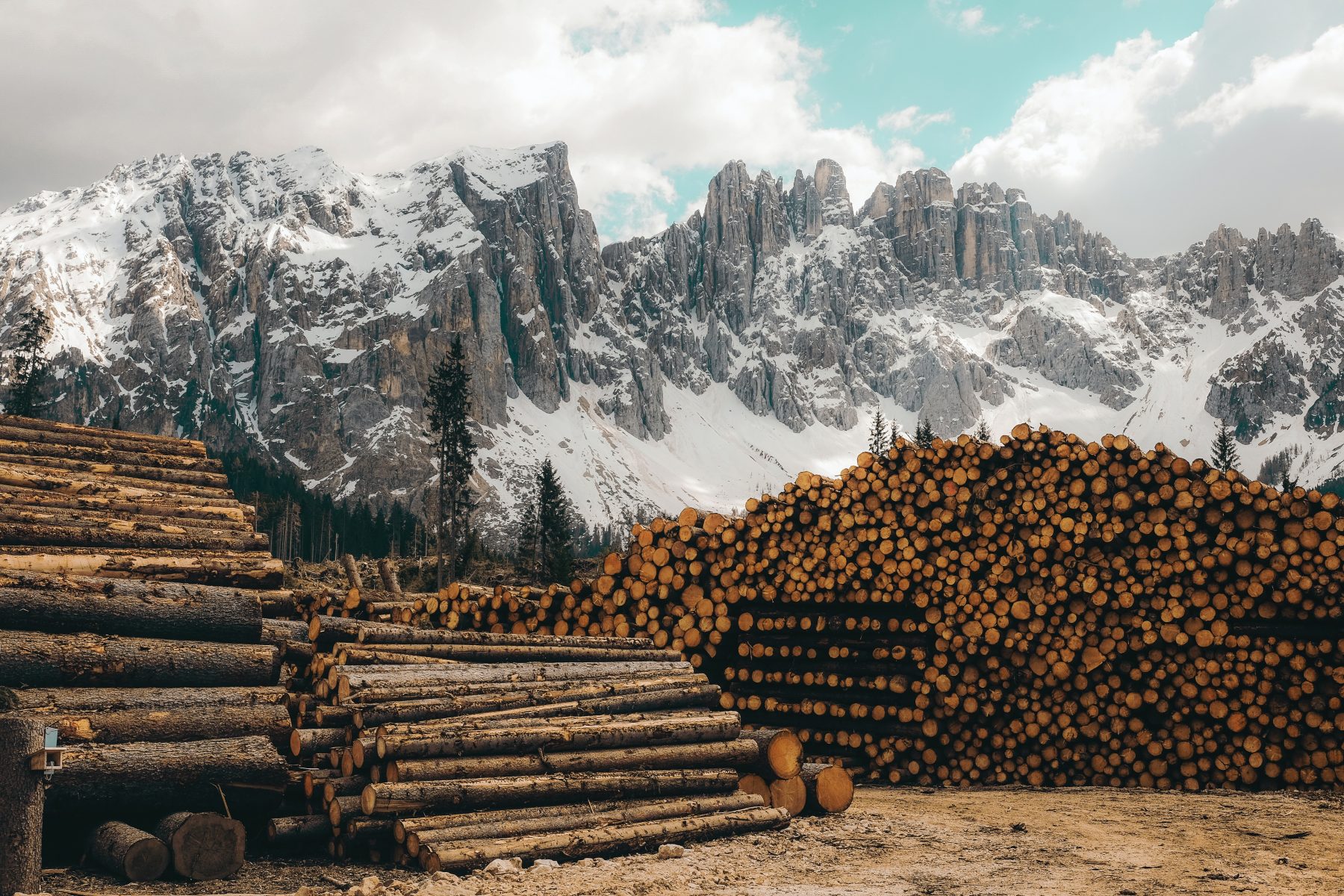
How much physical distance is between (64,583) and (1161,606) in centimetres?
1218

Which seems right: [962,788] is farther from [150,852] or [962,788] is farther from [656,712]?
[150,852]

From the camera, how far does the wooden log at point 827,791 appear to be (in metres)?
9.57

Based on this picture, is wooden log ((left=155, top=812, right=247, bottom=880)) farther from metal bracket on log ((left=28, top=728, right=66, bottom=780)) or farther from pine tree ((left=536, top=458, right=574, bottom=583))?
pine tree ((left=536, top=458, right=574, bottom=583))

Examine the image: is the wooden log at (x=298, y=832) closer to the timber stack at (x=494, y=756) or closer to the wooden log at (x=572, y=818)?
the timber stack at (x=494, y=756)

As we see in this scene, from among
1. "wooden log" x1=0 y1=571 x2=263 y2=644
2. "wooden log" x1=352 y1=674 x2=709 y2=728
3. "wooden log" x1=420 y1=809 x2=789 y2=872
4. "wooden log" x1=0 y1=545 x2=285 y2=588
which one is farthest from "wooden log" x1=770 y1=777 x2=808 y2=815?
"wooden log" x1=0 y1=545 x2=285 y2=588

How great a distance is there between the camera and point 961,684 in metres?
12.1

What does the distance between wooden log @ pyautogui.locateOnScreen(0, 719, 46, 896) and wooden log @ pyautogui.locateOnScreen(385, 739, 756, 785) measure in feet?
8.26

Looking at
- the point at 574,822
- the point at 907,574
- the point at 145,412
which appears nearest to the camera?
the point at 574,822

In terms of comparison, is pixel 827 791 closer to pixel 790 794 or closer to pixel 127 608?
pixel 790 794

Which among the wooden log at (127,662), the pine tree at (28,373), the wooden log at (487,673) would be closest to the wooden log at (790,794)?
the wooden log at (487,673)

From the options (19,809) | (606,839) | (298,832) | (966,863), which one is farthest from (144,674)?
(966,863)

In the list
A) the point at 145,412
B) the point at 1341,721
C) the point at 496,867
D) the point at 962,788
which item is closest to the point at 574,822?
the point at 496,867

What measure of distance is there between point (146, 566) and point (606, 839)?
579 cm

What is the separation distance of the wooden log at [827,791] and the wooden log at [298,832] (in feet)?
15.7
